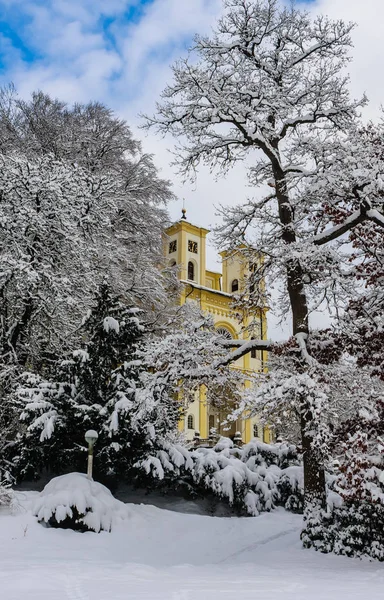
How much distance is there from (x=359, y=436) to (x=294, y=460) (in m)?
7.55

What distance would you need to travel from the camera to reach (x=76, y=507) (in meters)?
10.0

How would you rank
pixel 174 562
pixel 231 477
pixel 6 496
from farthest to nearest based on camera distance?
pixel 231 477 < pixel 6 496 < pixel 174 562

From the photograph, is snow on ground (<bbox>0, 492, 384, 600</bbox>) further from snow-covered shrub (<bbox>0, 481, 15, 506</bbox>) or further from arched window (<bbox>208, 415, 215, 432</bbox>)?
arched window (<bbox>208, 415, 215, 432</bbox>)

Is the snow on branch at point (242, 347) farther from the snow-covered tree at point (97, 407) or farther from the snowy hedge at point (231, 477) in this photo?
the snowy hedge at point (231, 477)

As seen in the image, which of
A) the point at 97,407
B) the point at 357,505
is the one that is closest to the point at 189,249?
the point at 97,407

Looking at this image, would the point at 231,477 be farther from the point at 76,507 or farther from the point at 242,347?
the point at 76,507

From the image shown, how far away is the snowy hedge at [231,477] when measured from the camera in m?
12.7

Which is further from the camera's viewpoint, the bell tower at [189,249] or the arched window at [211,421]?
the bell tower at [189,249]

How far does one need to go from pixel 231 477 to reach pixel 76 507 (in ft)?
13.4

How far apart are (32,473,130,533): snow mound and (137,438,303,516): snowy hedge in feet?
5.42

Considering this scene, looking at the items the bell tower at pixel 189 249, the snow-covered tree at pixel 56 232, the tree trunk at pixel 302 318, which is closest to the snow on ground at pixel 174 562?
the tree trunk at pixel 302 318

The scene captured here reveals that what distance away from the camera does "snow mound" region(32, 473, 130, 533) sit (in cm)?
997

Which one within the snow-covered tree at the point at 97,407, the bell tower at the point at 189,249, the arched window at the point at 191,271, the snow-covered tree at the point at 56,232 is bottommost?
the snow-covered tree at the point at 97,407

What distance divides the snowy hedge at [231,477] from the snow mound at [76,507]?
1.65 m
